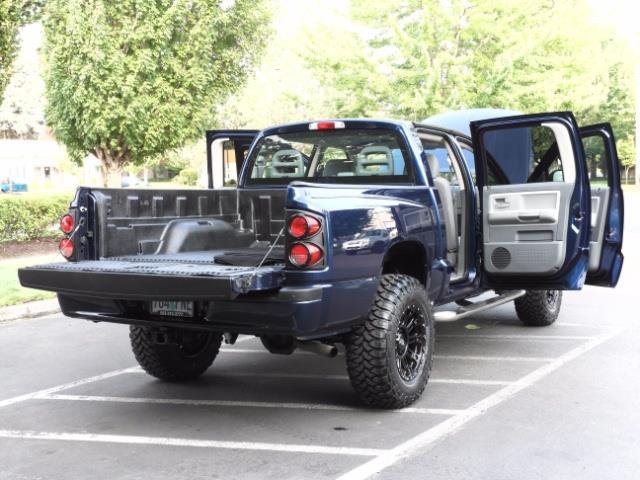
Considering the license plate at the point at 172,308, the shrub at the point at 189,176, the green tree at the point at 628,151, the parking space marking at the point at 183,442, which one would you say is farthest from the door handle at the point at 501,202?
the green tree at the point at 628,151

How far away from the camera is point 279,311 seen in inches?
171

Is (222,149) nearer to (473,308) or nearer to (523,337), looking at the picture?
(473,308)

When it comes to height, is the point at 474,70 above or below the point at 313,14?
below

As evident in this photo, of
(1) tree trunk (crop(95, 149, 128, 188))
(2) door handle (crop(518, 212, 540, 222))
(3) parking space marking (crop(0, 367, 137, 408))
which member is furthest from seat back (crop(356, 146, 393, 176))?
(1) tree trunk (crop(95, 149, 128, 188))

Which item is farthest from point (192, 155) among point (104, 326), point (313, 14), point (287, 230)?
point (287, 230)

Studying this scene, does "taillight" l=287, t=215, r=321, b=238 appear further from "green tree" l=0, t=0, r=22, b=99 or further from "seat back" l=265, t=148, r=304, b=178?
"green tree" l=0, t=0, r=22, b=99

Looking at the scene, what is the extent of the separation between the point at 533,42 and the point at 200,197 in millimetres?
17078

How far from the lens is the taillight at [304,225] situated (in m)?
4.40

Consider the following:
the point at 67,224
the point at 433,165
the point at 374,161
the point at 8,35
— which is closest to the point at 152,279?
the point at 67,224

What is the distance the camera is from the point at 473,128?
21.1 feet

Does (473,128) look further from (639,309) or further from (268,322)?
(639,309)

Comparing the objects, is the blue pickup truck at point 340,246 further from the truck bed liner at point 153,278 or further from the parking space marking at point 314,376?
the parking space marking at point 314,376

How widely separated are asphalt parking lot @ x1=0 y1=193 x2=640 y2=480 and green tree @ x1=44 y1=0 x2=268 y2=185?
9898mm

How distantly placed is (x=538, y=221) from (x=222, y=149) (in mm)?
3195
